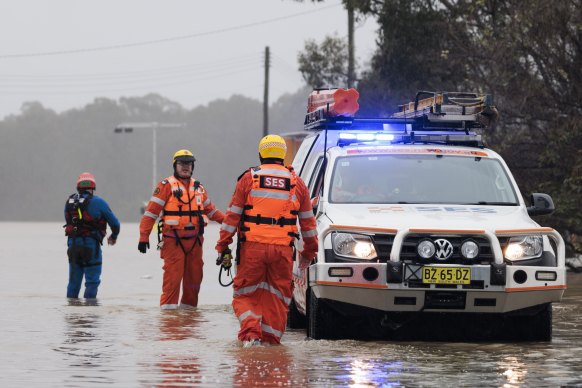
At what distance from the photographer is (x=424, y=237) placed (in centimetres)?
1187

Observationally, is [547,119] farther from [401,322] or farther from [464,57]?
[401,322]

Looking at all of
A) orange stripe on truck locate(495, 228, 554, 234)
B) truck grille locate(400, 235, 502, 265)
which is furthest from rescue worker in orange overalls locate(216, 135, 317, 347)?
orange stripe on truck locate(495, 228, 554, 234)

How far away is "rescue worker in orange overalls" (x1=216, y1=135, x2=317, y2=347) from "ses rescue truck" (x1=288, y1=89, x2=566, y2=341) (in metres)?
0.30

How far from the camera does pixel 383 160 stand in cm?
1351

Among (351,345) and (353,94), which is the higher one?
(353,94)

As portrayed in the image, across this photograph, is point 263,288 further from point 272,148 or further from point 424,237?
point 424,237

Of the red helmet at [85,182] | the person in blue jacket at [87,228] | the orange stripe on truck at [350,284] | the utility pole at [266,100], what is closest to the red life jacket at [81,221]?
the person in blue jacket at [87,228]

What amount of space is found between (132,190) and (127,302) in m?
146

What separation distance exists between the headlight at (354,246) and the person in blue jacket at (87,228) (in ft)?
22.4

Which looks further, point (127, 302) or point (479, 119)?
point (127, 302)

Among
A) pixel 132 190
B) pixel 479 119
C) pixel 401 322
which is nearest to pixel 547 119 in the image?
pixel 479 119

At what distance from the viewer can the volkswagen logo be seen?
467 inches


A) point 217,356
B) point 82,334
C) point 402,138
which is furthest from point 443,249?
point 82,334

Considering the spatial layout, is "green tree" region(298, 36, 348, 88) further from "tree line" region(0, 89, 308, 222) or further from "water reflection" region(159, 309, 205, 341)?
"tree line" region(0, 89, 308, 222)
